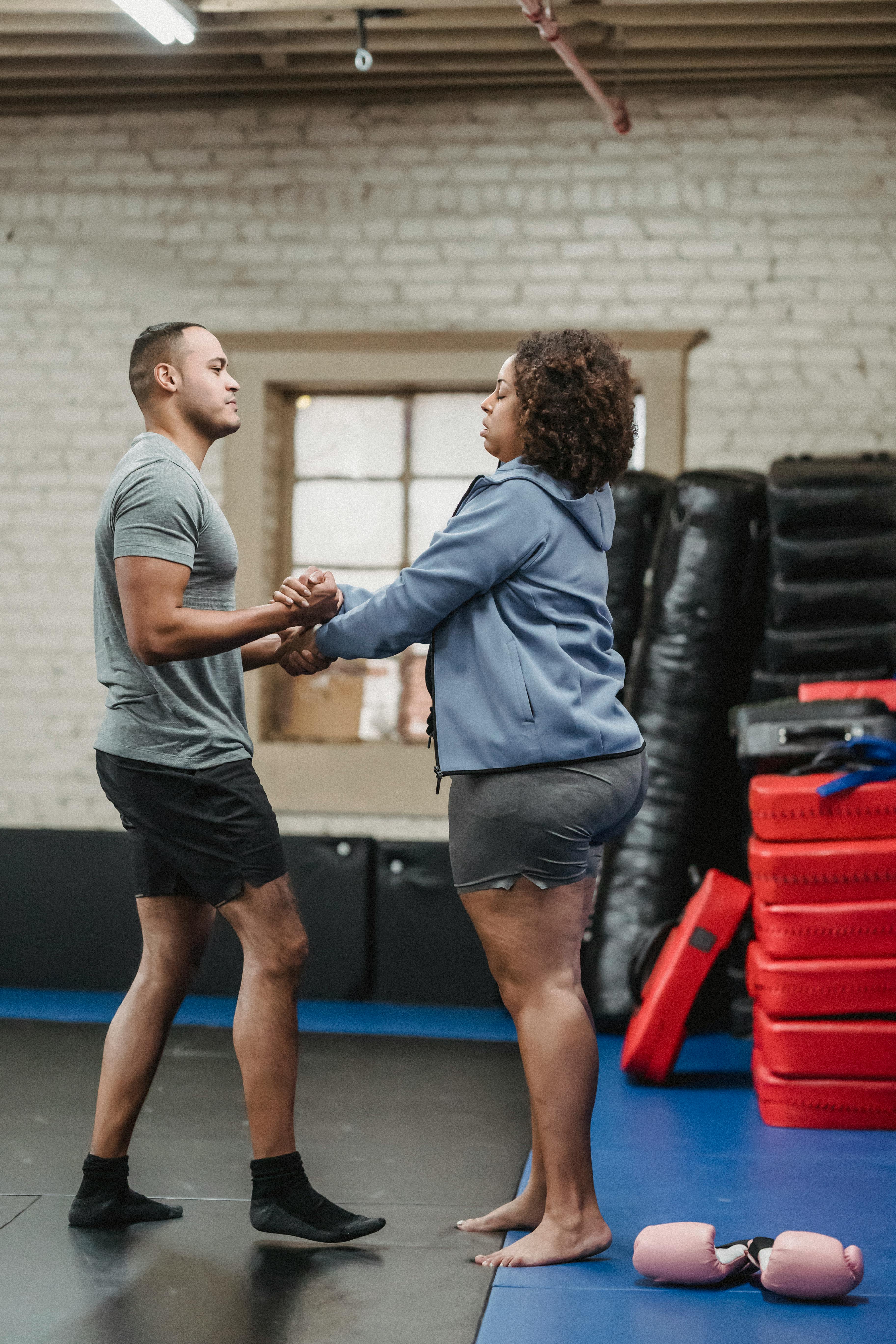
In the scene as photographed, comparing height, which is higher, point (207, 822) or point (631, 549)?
point (631, 549)

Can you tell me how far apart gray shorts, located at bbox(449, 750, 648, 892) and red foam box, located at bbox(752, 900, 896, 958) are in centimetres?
131

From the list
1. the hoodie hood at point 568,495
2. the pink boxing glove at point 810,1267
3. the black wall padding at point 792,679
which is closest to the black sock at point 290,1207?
the pink boxing glove at point 810,1267

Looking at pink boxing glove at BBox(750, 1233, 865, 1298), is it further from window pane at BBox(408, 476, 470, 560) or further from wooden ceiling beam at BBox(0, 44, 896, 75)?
wooden ceiling beam at BBox(0, 44, 896, 75)

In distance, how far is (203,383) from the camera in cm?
261

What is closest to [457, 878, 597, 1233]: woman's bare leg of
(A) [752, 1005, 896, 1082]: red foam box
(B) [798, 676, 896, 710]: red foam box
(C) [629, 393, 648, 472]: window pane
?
(A) [752, 1005, 896, 1082]: red foam box

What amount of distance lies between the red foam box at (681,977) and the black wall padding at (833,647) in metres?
0.97

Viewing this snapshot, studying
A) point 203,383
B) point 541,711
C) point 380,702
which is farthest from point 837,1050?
point 380,702

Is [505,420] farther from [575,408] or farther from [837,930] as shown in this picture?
[837,930]

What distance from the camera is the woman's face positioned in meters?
2.45

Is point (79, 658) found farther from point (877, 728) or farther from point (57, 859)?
point (877, 728)

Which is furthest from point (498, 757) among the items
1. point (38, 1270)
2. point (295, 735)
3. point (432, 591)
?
point (295, 735)

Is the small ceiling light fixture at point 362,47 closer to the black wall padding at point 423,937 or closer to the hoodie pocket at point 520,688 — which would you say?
the black wall padding at point 423,937

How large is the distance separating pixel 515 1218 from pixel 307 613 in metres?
1.21

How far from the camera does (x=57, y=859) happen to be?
5.40 m
